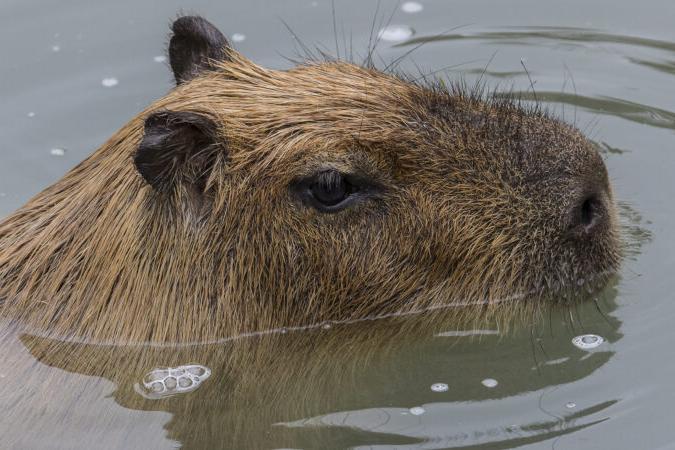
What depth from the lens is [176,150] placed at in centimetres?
632

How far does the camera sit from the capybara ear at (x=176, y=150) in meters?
6.23

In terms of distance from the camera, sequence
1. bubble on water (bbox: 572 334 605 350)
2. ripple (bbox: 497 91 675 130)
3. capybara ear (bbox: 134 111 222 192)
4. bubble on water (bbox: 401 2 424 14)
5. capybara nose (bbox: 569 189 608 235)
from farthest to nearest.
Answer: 1. bubble on water (bbox: 401 2 424 14)
2. ripple (bbox: 497 91 675 130)
3. bubble on water (bbox: 572 334 605 350)
4. capybara nose (bbox: 569 189 608 235)
5. capybara ear (bbox: 134 111 222 192)

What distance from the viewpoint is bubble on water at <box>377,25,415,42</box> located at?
405 inches

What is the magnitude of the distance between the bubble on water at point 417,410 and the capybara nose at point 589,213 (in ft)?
3.82


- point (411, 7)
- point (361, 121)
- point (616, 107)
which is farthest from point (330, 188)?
point (411, 7)

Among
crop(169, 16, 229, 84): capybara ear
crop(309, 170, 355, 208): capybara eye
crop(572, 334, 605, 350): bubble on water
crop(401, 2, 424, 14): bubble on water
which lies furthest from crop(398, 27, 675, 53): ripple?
crop(309, 170, 355, 208): capybara eye

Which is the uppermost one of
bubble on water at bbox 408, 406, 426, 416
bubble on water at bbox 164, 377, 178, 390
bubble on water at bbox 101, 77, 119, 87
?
bubble on water at bbox 101, 77, 119, 87

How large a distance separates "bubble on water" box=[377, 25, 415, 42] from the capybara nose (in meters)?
3.90

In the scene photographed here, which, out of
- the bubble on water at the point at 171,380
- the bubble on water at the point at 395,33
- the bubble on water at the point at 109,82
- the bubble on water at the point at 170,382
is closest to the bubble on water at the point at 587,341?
the bubble on water at the point at 171,380

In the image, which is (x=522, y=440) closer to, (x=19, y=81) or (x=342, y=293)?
(x=342, y=293)

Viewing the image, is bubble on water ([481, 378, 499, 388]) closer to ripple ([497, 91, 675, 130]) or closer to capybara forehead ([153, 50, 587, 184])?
capybara forehead ([153, 50, 587, 184])

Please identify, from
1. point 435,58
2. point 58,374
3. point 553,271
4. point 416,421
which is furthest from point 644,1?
point 58,374

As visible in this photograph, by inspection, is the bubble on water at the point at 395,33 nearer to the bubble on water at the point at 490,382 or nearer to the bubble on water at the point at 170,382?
the bubble on water at the point at 490,382

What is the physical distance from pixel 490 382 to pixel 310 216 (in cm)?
129
